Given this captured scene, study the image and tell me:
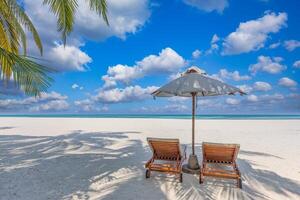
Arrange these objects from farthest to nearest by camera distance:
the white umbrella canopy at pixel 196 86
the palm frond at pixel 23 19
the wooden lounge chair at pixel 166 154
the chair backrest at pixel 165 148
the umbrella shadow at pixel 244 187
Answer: the palm frond at pixel 23 19 < the chair backrest at pixel 165 148 < the wooden lounge chair at pixel 166 154 < the white umbrella canopy at pixel 196 86 < the umbrella shadow at pixel 244 187

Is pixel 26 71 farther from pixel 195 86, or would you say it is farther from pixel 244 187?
pixel 244 187

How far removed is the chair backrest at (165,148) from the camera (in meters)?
4.24

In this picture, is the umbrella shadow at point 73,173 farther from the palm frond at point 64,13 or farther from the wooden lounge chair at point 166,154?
the palm frond at point 64,13

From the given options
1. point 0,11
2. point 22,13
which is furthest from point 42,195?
point 22,13

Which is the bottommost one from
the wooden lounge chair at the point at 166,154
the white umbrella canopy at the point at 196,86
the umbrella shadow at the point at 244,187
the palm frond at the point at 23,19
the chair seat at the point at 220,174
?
the umbrella shadow at the point at 244,187

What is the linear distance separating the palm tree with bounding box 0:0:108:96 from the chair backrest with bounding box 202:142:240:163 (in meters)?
3.14

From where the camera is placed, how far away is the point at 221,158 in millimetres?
4270

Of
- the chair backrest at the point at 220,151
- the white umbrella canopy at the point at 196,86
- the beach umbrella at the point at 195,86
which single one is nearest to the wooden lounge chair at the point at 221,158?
the chair backrest at the point at 220,151

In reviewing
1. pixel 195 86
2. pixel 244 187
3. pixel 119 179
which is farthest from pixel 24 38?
pixel 244 187

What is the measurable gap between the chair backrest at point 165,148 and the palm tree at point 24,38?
2.47m

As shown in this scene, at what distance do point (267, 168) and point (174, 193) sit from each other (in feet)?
9.53

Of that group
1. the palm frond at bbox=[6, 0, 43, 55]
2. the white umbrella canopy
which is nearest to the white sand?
the white umbrella canopy

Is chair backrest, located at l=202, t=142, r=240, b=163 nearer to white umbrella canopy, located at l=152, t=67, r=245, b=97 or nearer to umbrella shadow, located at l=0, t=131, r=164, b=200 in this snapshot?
white umbrella canopy, located at l=152, t=67, r=245, b=97

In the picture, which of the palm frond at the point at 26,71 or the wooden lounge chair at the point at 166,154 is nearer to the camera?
the palm frond at the point at 26,71
